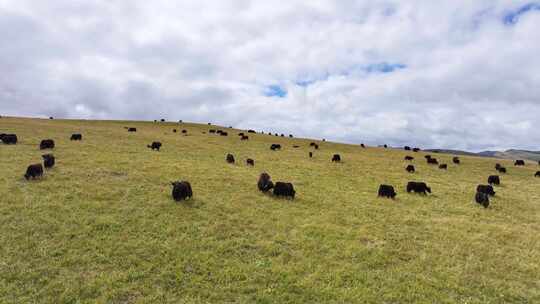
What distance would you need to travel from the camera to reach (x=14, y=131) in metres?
40.6

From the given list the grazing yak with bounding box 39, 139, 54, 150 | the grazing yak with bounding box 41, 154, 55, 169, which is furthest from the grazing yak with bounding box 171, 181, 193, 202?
the grazing yak with bounding box 39, 139, 54, 150

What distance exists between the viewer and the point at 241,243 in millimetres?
14562

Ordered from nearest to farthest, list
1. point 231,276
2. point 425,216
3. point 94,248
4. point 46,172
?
point 231,276, point 94,248, point 425,216, point 46,172

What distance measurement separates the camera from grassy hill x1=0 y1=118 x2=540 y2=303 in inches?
444

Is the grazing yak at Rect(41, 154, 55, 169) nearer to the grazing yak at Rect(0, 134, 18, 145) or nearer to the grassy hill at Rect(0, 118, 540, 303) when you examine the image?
the grassy hill at Rect(0, 118, 540, 303)

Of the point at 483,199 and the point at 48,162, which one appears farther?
the point at 483,199

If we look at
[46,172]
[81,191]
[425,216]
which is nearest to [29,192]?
[81,191]

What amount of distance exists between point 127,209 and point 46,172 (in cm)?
944

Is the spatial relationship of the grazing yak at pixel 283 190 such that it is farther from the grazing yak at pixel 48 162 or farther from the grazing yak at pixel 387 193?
the grazing yak at pixel 48 162

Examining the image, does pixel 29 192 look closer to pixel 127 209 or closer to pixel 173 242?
pixel 127 209

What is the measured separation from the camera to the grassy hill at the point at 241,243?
1127 cm

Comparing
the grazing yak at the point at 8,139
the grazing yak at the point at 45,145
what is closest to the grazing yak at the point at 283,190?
the grazing yak at the point at 45,145

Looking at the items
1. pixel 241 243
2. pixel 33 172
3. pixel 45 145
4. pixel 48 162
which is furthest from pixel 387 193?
pixel 45 145

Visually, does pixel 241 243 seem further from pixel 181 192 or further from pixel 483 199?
pixel 483 199
